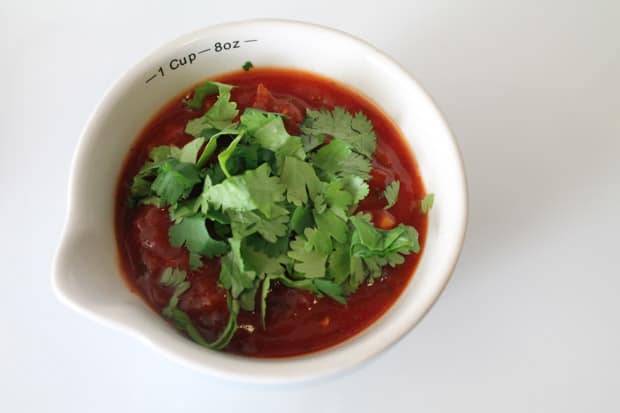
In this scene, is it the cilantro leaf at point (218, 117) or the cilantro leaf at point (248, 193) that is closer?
the cilantro leaf at point (248, 193)

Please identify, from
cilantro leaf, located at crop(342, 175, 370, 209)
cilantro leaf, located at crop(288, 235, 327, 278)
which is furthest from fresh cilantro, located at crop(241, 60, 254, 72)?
cilantro leaf, located at crop(288, 235, 327, 278)

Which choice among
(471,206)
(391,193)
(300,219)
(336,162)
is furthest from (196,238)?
(471,206)

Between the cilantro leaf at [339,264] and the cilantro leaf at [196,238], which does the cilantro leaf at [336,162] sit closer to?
the cilantro leaf at [339,264]

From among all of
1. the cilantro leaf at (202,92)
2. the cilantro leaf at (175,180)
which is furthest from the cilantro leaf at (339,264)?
the cilantro leaf at (202,92)

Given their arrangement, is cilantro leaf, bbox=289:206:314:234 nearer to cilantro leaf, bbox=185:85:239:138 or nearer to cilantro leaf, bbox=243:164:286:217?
cilantro leaf, bbox=243:164:286:217

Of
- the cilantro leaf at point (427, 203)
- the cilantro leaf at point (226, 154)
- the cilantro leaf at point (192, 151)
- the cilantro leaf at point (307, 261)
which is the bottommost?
the cilantro leaf at point (307, 261)

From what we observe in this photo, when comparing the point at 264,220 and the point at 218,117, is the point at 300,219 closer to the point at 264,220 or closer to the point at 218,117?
the point at 264,220

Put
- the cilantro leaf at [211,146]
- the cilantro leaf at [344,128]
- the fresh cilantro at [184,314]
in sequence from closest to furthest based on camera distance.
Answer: the fresh cilantro at [184,314] < the cilantro leaf at [211,146] < the cilantro leaf at [344,128]
